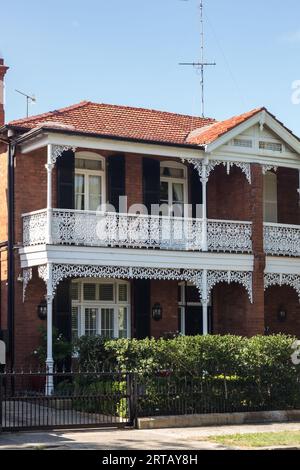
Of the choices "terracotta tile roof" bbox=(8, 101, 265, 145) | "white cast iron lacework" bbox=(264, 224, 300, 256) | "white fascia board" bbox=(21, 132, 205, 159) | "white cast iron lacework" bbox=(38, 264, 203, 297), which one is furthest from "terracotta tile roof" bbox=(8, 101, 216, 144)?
"white cast iron lacework" bbox=(264, 224, 300, 256)

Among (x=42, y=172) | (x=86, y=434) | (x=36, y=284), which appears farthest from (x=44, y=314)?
(x=86, y=434)

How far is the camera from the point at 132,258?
25.1 m

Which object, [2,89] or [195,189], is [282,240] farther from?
[2,89]

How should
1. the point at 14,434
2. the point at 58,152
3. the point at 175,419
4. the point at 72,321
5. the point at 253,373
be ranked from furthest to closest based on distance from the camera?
the point at 72,321
the point at 58,152
the point at 253,373
the point at 175,419
the point at 14,434

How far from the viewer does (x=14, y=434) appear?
17.5 m

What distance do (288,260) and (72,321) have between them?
6.44m

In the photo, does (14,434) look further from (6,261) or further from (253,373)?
(6,261)

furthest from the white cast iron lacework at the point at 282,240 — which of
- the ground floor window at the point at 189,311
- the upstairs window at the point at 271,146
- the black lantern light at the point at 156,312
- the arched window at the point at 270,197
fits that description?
the black lantern light at the point at 156,312

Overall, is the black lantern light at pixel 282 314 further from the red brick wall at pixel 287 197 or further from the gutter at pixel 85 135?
the gutter at pixel 85 135

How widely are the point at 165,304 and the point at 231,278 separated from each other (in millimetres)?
2202

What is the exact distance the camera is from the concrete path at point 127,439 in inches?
617

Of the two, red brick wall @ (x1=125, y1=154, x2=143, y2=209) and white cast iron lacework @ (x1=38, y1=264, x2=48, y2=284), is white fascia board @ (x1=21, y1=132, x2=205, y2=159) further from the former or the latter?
white cast iron lacework @ (x1=38, y1=264, x2=48, y2=284)

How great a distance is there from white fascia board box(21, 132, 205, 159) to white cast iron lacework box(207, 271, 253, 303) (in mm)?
3280

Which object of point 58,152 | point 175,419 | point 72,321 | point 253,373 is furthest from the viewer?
point 72,321
